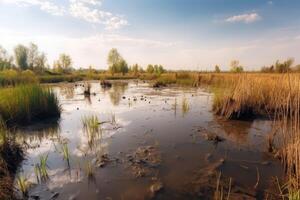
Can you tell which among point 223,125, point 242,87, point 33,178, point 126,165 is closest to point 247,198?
point 126,165

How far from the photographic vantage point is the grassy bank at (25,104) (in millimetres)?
8758

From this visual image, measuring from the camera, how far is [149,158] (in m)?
5.73

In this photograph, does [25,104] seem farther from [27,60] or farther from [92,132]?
[27,60]

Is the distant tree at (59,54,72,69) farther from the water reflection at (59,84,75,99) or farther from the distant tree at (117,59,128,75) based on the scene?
the water reflection at (59,84,75,99)

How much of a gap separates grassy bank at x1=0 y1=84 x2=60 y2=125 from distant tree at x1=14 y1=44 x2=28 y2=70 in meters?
58.0

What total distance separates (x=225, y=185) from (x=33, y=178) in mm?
4236

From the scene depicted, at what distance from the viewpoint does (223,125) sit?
905 cm

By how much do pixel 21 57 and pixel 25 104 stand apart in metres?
60.5

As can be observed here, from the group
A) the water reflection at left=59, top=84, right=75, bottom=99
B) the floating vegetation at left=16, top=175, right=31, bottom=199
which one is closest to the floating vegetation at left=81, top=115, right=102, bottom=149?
→ the floating vegetation at left=16, top=175, right=31, bottom=199

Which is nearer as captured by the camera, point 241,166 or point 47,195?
point 47,195

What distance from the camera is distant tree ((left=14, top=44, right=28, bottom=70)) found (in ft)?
194

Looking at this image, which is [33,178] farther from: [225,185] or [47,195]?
[225,185]

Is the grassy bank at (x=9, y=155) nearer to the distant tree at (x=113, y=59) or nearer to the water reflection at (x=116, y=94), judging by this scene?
the water reflection at (x=116, y=94)

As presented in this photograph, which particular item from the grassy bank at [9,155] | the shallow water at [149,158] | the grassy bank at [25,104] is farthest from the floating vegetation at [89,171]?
the grassy bank at [25,104]
